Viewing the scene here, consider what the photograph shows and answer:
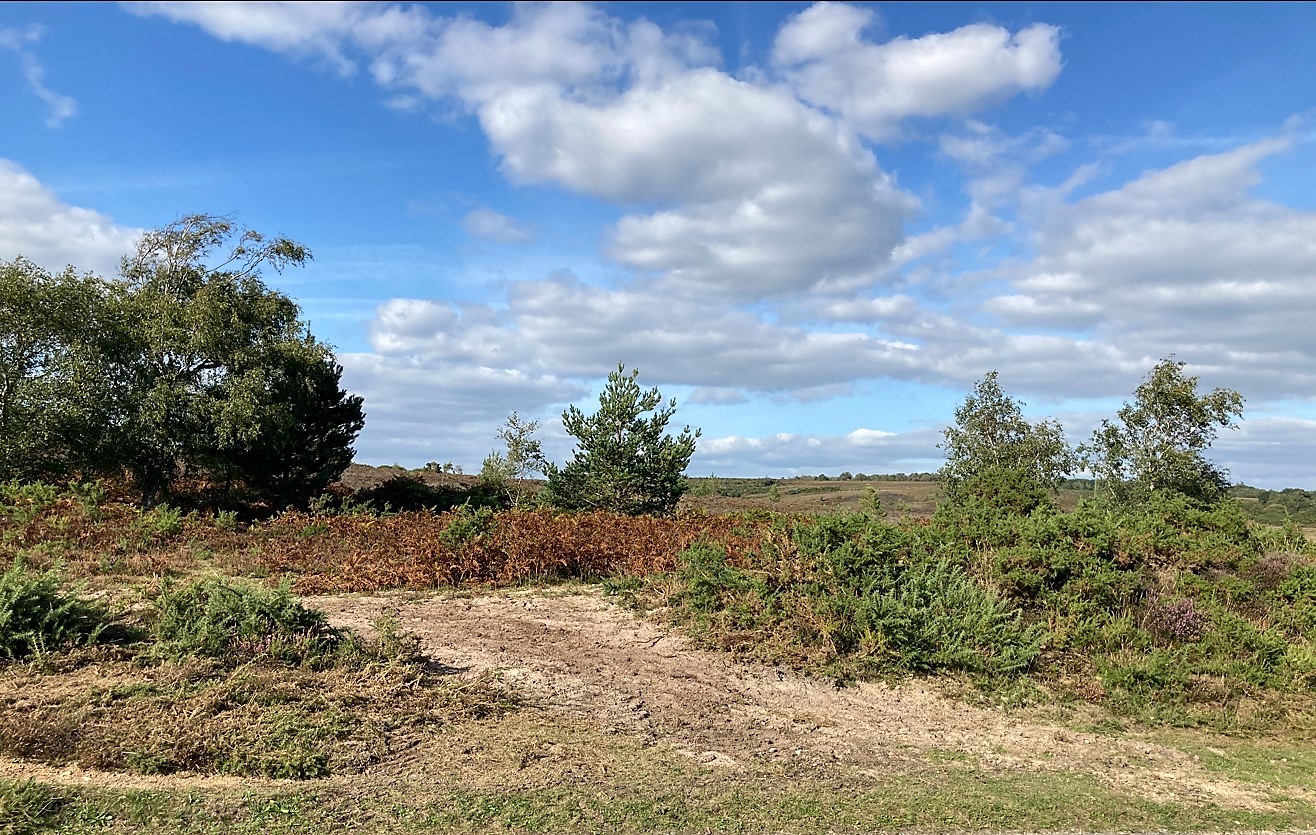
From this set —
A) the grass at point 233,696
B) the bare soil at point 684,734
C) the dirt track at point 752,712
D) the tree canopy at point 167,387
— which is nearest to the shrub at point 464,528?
the dirt track at point 752,712

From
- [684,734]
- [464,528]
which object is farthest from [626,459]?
[684,734]

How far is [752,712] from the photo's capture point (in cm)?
719

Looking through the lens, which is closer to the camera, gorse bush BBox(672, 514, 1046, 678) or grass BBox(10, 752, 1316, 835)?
grass BBox(10, 752, 1316, 835)

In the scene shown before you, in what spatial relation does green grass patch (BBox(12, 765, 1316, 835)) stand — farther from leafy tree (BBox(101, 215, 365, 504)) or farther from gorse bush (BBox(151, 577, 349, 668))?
leafy tree (BBox(101, 215, 365, 504))

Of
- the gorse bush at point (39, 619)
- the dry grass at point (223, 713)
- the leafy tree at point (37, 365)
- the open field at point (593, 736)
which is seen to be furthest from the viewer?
the leafy tree at point (37, 365)

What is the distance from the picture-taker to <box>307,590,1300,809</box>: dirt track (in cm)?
618

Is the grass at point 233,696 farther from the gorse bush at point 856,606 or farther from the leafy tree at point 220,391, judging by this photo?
the leafy tree at point 220,391

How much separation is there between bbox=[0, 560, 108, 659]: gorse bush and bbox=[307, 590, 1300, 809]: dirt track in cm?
243

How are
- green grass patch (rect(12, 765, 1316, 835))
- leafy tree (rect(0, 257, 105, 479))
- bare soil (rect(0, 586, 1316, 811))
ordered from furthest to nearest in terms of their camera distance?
leafy tree (rect(0, 257, 105, 479)), bare soil (rect(0, 586, 1316, 811)), green grass patch (rect(12, 765, 1316, 835))

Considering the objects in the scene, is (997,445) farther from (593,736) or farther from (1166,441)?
(593,736)

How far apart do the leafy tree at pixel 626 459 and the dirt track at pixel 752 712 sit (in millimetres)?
10053

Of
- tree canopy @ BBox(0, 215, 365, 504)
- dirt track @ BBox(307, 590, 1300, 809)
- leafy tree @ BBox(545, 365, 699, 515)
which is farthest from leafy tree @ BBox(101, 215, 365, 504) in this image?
dirt track @ BBox(307, 590, 1300, 809)

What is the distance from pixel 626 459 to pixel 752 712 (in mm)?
12759

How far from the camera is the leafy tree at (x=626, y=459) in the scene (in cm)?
1969
